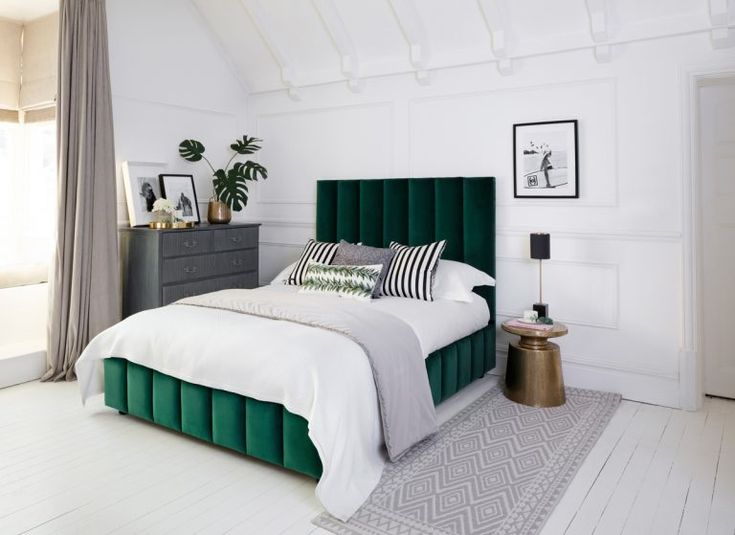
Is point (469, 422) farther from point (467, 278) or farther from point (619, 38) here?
point (619, 38)

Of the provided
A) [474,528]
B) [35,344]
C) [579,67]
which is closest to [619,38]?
[579,67]

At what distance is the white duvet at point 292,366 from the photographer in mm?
2389

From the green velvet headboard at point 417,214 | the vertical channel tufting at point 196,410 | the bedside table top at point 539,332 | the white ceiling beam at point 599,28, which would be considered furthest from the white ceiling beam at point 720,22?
the vertical channel tufting at point 196,410

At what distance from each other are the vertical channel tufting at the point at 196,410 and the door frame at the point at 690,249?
9.17 feet

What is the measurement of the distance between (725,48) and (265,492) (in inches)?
137

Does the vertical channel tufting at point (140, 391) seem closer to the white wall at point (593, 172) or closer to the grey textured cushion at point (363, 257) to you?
the grey textured cushion at point (363, 257)

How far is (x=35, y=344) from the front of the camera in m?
4.24

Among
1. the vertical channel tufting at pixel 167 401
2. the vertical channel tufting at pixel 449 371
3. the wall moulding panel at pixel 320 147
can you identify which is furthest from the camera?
the wall moulding panel at pixel 320 147

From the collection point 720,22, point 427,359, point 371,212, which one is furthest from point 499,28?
point 427,359

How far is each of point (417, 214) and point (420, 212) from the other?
28 mm

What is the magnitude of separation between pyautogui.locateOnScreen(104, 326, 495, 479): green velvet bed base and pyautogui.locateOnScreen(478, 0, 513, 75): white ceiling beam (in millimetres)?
1920

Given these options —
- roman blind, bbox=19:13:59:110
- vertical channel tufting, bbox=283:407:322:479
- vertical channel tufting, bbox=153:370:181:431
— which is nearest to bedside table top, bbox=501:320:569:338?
vertical channel tufting, bbox=283:407:322:479

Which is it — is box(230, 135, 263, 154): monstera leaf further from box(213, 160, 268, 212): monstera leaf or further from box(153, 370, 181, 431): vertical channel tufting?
box(153, 370, 181, 431): vertical channel tufting

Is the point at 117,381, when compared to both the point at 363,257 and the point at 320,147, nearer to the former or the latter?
Result: the point at 363,257
